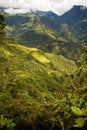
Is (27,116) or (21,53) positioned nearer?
(27,116)

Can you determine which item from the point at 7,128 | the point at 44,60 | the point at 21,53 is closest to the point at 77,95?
the point at 7,128

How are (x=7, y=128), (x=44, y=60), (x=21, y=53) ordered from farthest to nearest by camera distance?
(x=44, y=60)
(x=21, y=53)
(x=7, y=128)

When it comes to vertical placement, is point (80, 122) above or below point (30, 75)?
above

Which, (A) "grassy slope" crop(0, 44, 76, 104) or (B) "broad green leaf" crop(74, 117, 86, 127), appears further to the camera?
(A) "grassy slope" crop(0, 44, 76, 104)

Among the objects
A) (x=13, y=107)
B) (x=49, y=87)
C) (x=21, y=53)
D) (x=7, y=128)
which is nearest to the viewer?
(x=7, y=128)

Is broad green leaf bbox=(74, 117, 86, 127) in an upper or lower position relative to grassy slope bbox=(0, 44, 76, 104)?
A: upper

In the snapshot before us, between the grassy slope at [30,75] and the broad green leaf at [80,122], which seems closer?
the broad green leaf at [80,122]

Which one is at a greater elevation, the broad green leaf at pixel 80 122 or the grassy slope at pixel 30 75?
the broad green leaf at pixel 80 122

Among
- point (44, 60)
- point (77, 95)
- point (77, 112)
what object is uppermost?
point (77, 112)

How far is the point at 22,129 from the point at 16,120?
755 millimetres

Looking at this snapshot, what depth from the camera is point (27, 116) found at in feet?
52.6

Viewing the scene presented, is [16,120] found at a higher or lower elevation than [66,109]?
lower

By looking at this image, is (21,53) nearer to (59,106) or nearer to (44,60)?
(44,60)

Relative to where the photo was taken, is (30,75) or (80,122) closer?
(80,122)
